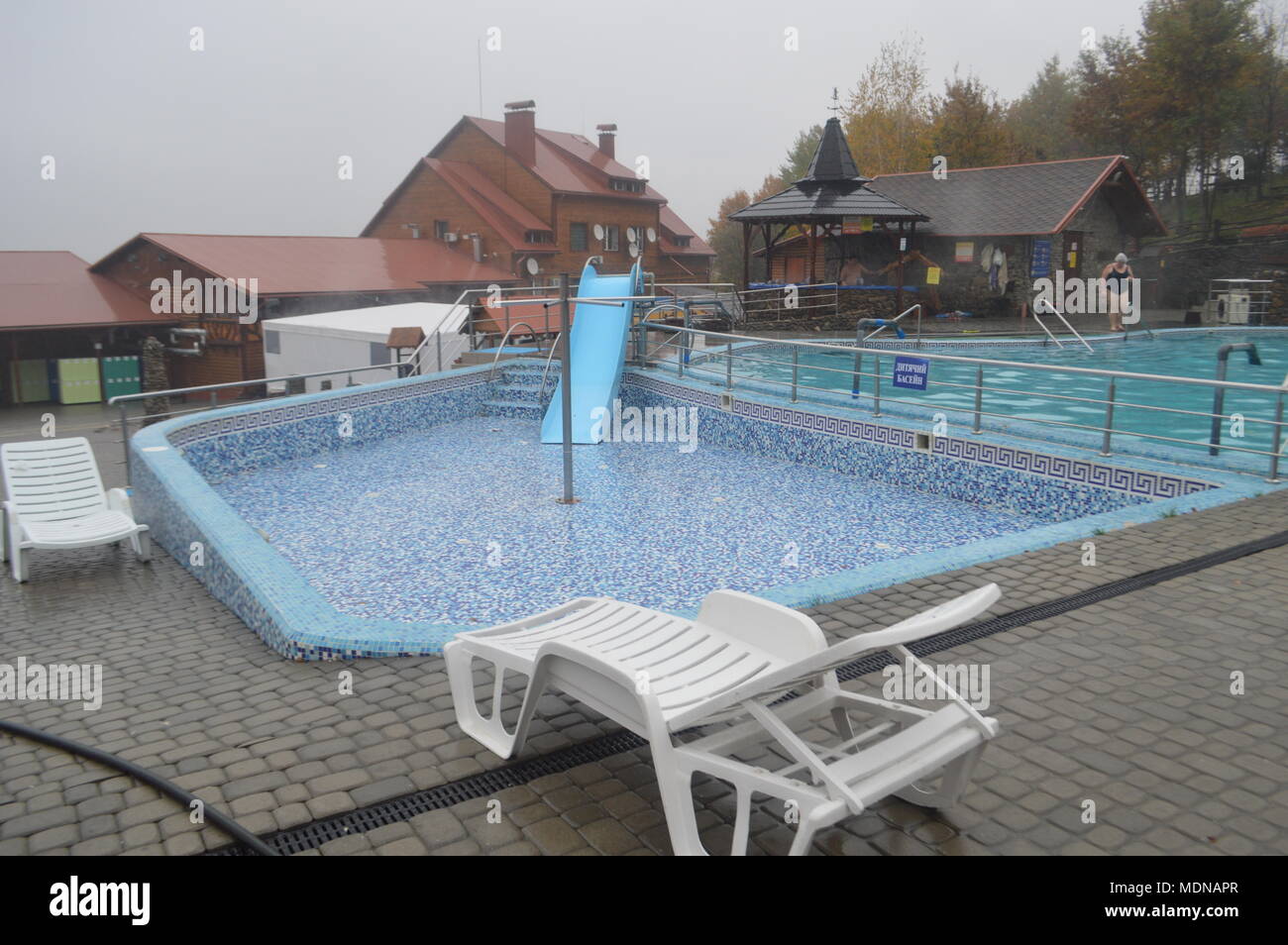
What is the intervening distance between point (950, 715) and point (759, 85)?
37.1m

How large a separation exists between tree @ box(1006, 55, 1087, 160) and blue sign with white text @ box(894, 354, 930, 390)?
32906 millimetres

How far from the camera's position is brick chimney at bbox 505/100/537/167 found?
33781 mm

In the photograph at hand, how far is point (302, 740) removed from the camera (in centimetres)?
352

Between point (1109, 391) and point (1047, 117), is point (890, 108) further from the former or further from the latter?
point (1109, 391)

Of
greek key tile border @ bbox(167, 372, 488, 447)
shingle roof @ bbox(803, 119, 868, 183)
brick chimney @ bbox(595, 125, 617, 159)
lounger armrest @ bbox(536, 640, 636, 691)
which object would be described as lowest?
lounger armrest @ bbox(536, 640, 636, 691)

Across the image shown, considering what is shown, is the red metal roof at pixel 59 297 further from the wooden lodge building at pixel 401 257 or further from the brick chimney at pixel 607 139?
the brick chimney at pixel 607 139

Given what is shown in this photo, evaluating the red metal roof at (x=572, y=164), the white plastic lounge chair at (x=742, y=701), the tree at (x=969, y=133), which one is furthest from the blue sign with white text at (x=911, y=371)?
the tree at (x=969, y=133)

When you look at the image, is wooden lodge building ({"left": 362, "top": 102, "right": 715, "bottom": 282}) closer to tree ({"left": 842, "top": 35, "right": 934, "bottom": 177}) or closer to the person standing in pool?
tree ({"left": 842, "top": 35, "right": 934, "bottom": 177})

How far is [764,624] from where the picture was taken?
3252mm

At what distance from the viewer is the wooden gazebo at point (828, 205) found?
21.6 metres

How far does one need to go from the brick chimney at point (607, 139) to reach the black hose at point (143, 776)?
38.7 m

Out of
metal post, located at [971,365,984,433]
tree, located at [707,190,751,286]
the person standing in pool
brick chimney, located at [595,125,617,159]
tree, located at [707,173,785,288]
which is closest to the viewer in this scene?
metal post, located at [971,365,984,433]

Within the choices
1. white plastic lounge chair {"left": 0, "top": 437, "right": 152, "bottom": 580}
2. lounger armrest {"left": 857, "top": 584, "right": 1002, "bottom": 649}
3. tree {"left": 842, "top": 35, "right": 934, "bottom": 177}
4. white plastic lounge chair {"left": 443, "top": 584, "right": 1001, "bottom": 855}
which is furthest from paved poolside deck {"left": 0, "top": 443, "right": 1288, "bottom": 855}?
tree {"left": 842, "top": 35, "right": 934, "bottom": 177}
